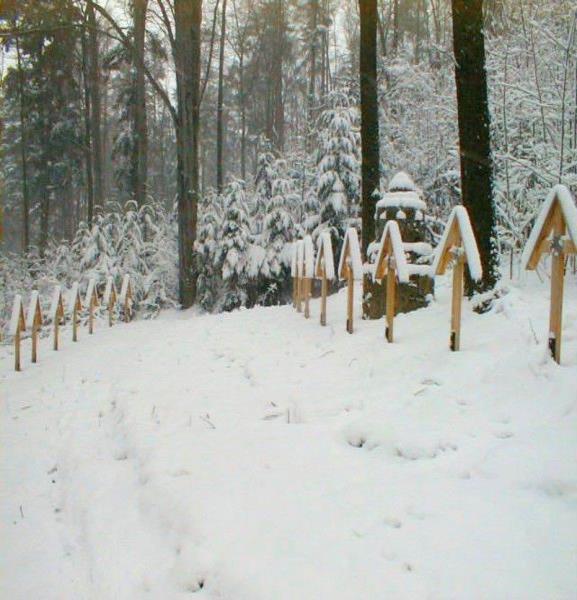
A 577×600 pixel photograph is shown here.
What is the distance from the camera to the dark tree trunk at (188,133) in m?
15.1

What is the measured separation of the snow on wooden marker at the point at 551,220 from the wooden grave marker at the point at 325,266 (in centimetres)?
337

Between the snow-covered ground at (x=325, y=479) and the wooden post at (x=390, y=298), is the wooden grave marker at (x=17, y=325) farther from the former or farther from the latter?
the wooden post at (x=390, y=298)

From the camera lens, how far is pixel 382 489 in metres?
2.87

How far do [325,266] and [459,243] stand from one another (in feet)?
9.21

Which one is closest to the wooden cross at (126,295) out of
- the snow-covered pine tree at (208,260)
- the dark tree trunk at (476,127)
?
the snow-covered pine tree at (208,260)

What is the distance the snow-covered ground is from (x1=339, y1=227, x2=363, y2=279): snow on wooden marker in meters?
0.99

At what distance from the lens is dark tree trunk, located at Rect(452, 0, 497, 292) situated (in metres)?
5.66

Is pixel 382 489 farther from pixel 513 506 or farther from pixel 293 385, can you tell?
pixel 293 385

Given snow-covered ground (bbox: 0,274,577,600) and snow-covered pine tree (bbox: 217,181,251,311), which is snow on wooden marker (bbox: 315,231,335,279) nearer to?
snow-covered ground (bbox: 0,274,577,600)

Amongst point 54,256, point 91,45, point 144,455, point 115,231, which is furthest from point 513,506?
point 91,45

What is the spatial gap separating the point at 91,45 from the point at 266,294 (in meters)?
13.7

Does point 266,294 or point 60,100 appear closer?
point 266,294

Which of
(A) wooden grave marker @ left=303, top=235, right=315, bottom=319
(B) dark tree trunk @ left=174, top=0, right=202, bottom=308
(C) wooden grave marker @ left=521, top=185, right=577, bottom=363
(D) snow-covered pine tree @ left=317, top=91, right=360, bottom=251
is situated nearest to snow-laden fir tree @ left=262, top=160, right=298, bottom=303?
(D) snow-covered pine tree @ left=317, top=91, right=360, bottom=251

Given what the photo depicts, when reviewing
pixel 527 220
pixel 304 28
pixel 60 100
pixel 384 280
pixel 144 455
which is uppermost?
pixel 304 28
